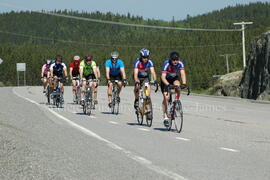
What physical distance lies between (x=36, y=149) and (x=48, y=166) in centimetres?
172

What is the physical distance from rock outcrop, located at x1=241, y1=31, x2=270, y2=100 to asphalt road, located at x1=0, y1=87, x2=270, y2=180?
1645cm

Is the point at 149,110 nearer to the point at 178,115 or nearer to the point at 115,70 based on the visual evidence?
the point at 178,115

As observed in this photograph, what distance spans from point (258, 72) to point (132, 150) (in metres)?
26.0

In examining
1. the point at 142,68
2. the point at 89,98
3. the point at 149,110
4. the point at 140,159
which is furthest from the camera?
the point at 89,98

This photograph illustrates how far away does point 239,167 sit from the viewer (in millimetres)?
8398

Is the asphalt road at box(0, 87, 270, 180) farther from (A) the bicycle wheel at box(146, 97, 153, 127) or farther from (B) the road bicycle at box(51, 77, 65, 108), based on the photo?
(B) the road bicycle at box(51, 77, 65, 108)

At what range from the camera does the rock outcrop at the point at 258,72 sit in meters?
32.8

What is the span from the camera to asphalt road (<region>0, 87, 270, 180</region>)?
7859 millimetres

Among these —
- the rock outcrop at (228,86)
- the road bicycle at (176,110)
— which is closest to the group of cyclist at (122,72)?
the road bicycle at (176,110)

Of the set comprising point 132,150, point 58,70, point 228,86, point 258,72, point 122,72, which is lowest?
point 132,150

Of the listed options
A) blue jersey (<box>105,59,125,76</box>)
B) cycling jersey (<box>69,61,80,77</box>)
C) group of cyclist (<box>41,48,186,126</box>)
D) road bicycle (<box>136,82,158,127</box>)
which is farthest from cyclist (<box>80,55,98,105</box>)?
road bicycle (<box>136,82,158,127</box>)

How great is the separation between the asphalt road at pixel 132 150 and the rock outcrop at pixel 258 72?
1645cm

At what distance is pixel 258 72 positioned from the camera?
3525 cm

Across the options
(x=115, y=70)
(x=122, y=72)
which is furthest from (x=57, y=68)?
(x=122, y=72)
